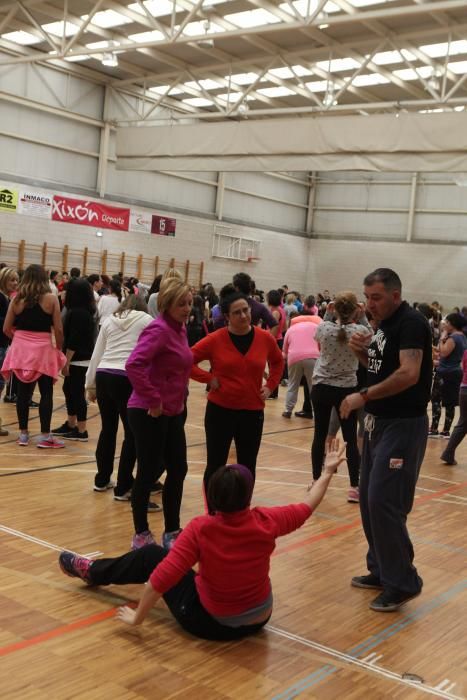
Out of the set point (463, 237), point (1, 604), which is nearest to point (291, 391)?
point (1, 604)

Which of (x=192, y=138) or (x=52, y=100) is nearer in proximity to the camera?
(x=192, y=138)

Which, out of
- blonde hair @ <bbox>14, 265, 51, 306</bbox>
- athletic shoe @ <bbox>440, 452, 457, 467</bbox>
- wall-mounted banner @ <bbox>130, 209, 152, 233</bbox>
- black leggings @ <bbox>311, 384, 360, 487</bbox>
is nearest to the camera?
black leggings @ <bbox>311, 384, 360, 487</bbox>

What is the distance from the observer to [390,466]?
3.62 m

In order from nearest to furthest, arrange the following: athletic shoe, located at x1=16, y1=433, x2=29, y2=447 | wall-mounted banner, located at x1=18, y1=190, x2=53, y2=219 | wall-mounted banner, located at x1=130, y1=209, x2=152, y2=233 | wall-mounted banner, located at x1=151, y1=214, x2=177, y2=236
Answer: athletic shoe, located at x1=16, y1=433, x2=29, y2=447 < wall-mounted banner, located at x1=18, y1=190, x2=53, y2=219 < wall-mounted banner, located at x1=130, y1=209, x2=152, y2=233 < wall-mounted banner, located at x1=151, y1=214, x2=177, y2=236

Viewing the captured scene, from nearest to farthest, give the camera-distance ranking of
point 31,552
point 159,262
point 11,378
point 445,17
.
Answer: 1. point 31,552
2. point 11,378
3. point 445,17
4. point 159,262

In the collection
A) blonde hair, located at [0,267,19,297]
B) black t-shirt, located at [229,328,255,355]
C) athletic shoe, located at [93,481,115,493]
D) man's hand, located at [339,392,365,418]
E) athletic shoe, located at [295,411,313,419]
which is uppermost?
blonde hair, located at [0,267,19,297]

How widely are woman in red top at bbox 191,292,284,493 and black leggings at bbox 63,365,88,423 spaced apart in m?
2.67

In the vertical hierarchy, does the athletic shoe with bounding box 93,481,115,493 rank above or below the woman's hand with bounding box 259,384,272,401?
below

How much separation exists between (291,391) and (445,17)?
8.45 metres

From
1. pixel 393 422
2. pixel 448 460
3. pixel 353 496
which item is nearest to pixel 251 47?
pixel 448 460

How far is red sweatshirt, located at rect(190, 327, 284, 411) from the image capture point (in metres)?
4.46

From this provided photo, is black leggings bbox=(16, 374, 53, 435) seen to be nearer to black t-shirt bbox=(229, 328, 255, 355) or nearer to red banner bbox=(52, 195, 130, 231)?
black t-shirt bbox=(229, 328, 255, 355)

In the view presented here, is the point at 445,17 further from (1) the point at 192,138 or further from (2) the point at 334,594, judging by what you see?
(2) the point at 334,594

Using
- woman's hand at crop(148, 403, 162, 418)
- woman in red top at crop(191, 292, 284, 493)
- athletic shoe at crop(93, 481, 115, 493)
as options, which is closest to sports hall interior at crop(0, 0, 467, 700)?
athletic shoe at crop(93, 481, 115, 493)
